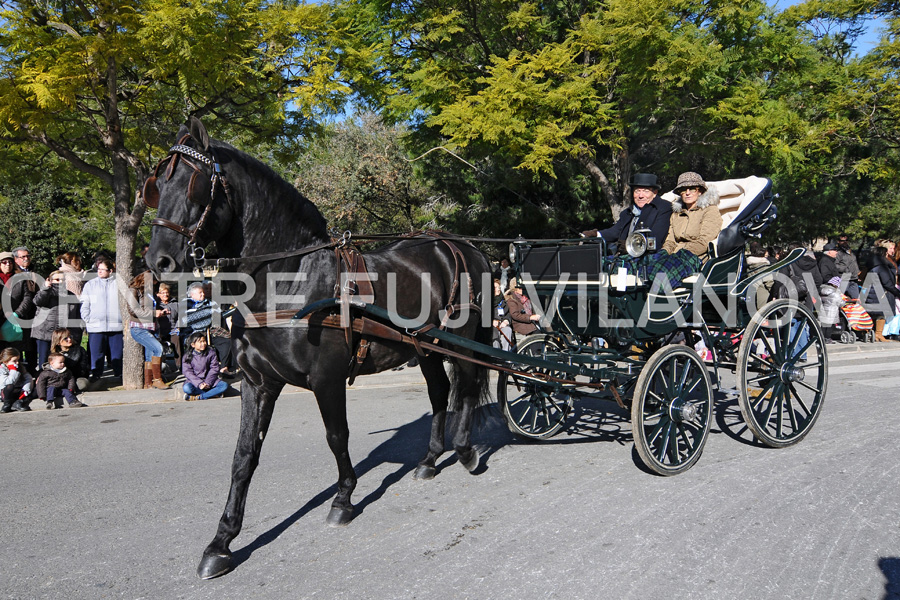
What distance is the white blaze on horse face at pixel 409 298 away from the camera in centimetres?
449

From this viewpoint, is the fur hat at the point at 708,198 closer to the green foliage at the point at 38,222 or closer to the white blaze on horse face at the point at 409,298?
the white blaze on horse face at the point at 409,298

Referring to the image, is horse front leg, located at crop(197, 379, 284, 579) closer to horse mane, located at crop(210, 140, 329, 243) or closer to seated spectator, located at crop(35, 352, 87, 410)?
horse mane, located at crop(210, 140, 329, 243)

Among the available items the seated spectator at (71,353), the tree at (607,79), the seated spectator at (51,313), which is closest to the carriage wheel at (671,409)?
the tree at (607,79)

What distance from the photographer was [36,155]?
10336mm

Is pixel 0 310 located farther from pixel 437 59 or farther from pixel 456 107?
pixel 437 59

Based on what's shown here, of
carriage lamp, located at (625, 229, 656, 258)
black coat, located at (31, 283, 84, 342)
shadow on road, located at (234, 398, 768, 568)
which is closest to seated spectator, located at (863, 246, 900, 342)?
shadow on road, located at (234, 398, 768, 568)

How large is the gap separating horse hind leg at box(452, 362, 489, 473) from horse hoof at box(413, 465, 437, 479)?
0.77ft

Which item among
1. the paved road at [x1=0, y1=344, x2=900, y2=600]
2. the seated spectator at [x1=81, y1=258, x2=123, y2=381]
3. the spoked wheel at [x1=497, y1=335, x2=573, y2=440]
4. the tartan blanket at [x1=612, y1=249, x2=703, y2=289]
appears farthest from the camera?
the seated spectator at [x1=81, y1=258, x2=123, y2=381]

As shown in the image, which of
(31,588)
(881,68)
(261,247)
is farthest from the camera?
(881,68)

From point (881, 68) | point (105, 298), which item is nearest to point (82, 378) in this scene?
point (105, 298)

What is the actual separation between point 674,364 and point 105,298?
8169 mm

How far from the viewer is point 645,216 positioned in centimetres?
578

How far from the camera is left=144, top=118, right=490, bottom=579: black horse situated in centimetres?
357

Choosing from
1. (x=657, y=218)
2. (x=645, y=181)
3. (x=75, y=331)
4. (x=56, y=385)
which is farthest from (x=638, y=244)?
(x=75, y=331)
